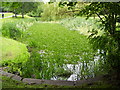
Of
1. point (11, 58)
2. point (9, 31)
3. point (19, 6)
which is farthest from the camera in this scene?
point (9, 31)

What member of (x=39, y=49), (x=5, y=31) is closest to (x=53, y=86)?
(x=39, y=49)

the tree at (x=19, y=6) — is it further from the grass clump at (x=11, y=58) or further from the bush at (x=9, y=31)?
the grass clump at (x=11, y=58)

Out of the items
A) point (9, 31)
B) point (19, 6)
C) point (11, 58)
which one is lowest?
point (11, 58)

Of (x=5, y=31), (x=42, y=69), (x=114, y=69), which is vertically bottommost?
(x=42, y=69)

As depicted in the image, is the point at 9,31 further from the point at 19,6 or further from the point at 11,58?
the point at 19,6

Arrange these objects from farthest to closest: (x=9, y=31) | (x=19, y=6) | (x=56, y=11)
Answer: (x=9, y=31) < (x=56, y=11) < (x=19, y=6)

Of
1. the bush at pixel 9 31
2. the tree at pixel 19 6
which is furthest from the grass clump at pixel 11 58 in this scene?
the bush at pixel 9 31

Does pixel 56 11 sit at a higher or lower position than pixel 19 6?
higher

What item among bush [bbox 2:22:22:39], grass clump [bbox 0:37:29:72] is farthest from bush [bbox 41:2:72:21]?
bush [bbox 2:22:22:39]

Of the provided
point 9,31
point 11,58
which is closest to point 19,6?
point 11,58

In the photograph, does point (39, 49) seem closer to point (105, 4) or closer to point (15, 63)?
point (15, 63)

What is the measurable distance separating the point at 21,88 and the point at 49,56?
116 inches

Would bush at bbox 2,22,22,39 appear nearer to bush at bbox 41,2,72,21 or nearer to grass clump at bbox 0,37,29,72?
bush at bbox 41,2,72,21

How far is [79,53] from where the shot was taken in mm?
5664
